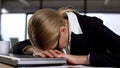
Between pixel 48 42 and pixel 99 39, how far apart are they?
0.28 metres

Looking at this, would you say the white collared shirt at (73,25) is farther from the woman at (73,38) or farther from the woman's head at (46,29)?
the woman's head at (46,29)

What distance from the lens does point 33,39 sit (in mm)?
1183

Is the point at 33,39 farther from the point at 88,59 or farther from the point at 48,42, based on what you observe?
the point at 88,59

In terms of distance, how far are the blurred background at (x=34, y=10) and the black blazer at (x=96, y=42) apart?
5572 millimetres

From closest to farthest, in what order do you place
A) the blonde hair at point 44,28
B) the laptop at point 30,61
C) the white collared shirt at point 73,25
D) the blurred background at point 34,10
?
the laptop at point 30,61 → the blonde hair at point 44,28 → the white collared shirt at point 73,25 → the blurred background at point 34,10

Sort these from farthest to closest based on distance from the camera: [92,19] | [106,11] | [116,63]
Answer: [106,11] → [92,19] → [116,63]

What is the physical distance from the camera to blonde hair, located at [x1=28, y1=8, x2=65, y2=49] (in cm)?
112

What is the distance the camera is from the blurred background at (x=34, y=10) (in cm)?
722

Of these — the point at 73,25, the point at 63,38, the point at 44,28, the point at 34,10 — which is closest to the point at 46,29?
the point at 44,28

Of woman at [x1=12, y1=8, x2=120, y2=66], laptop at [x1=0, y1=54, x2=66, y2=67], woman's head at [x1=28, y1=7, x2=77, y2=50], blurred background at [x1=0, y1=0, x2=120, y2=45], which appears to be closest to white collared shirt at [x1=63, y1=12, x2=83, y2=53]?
woman at [x1=12, y1=8, x2=120, y2=66]

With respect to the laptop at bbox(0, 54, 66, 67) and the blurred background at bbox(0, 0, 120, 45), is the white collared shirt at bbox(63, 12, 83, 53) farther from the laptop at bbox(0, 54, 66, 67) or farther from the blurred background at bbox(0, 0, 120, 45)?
the blurred background at bbox(0, 0, 120, 45)

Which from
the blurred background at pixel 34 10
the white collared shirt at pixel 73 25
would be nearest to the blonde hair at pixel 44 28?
the white collared shirt at pixel 73 25

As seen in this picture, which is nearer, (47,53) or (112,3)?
(47,53)

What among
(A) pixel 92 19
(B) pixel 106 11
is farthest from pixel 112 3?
(A) pixel 92 19
